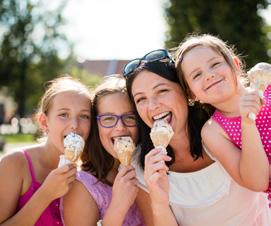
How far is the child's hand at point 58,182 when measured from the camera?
11.4 ft

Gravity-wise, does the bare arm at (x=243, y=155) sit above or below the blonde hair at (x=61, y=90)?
below

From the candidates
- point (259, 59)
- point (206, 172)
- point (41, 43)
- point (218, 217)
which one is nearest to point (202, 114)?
point (206, 172)

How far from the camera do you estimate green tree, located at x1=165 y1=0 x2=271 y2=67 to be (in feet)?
84.7

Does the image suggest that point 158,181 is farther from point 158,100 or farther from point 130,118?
point 130,118

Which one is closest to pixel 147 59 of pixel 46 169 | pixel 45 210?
pixel 46 169

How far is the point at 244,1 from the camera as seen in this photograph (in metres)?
26.5

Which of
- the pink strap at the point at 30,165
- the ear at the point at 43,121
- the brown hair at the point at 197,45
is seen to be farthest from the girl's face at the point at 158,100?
the pink strap at the point at 30,165

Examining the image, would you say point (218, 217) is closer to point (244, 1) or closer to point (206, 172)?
point (206, 172)

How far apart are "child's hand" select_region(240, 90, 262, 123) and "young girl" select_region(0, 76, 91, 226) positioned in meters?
1.45

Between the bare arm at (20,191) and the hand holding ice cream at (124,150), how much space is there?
0.42 m

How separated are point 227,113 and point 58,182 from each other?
4.56 ft

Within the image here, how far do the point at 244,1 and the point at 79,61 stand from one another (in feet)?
104

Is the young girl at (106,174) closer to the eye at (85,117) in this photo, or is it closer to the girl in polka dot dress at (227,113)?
the eye at (85,117)

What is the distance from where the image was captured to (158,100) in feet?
11.6
